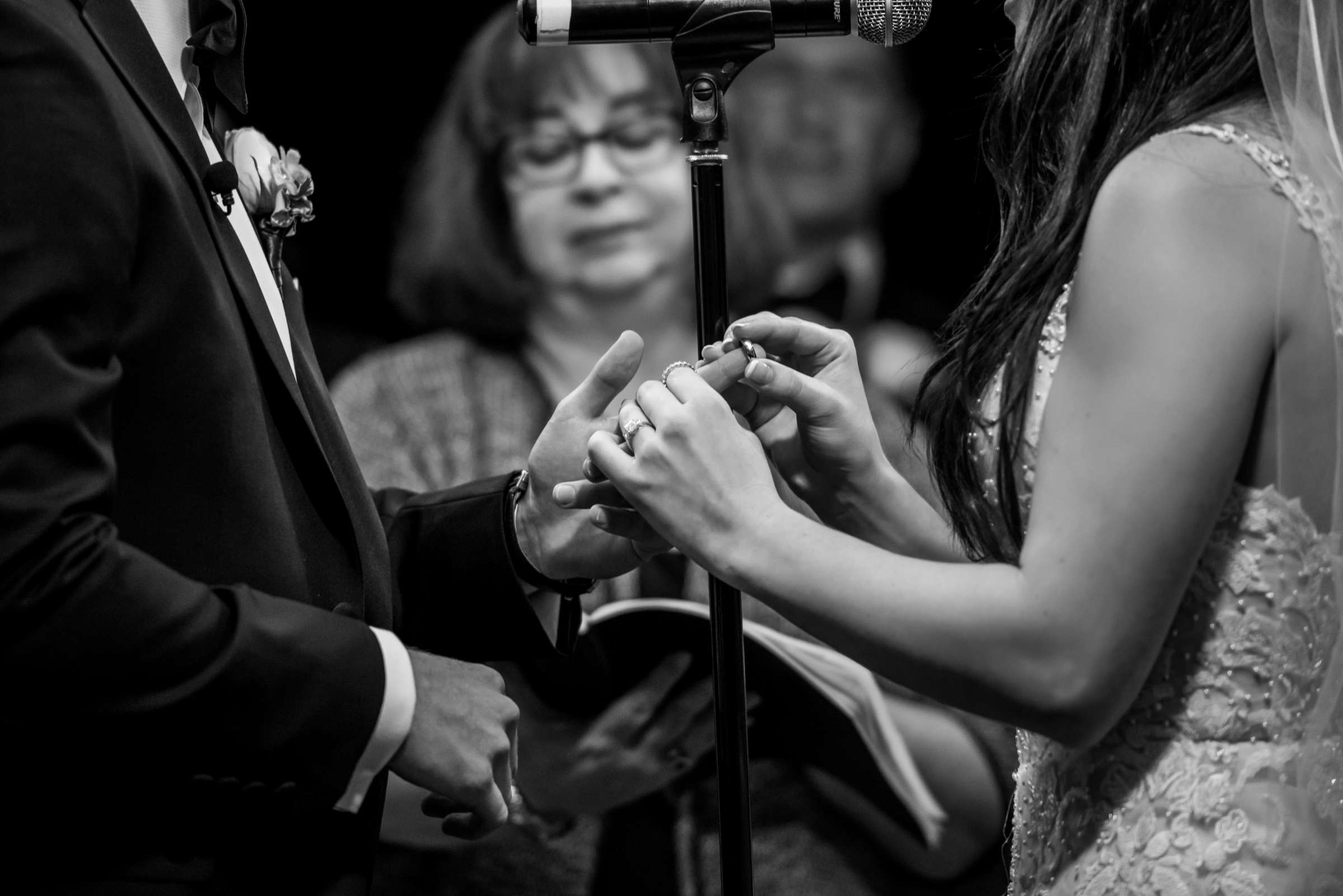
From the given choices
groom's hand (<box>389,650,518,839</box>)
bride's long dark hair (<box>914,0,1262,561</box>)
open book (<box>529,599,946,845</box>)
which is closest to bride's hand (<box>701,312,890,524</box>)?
bride's long dark hair (<box>914,0,1262,561</box>)

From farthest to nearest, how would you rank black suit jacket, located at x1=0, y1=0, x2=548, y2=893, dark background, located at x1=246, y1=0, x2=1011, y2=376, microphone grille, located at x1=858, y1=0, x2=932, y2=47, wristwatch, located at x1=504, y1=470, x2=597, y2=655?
dark background, located at x1=246, y1=0, x2=1011, y2=376 → wristwatch, located at x1=504, y1=470, x2=597, y2=655 → microphone grille, located at x1=858, y1=0, x2=932, y2=47 → black suit jacket, located at x1=0, y1=0, x2=548, y2=893

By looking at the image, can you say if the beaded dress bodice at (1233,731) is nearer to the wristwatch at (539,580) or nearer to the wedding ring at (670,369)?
the wedding ring at (670,369)

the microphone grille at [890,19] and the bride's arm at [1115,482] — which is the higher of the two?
the microphone grille at [890,19]

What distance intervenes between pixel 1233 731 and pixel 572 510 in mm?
822

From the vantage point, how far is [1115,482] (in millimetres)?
1117

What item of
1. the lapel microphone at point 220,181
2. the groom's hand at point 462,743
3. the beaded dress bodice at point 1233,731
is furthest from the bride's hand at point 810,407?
the lapel microphone at point 220,181

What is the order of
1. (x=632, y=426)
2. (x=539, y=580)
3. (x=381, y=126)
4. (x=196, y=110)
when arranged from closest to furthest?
(x=632, y=426) < (x=196, y=110) < (x=539, y=580) < (x=381, y=126)

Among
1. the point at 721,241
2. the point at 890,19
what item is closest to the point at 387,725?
the point at 721,241

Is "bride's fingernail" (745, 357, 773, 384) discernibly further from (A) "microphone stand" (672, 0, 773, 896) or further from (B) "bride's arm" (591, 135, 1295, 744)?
(B) "bride's arm" (591, 135, 1295, 744)

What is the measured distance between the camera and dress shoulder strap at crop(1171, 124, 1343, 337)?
3.85ft

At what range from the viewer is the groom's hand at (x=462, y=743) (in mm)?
1297

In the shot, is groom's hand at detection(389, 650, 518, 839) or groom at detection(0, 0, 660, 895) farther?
groom's hand at detection(389, 650, 518, 839)

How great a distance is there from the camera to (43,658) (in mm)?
1109

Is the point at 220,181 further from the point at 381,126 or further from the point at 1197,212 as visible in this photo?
the point at 381,126
